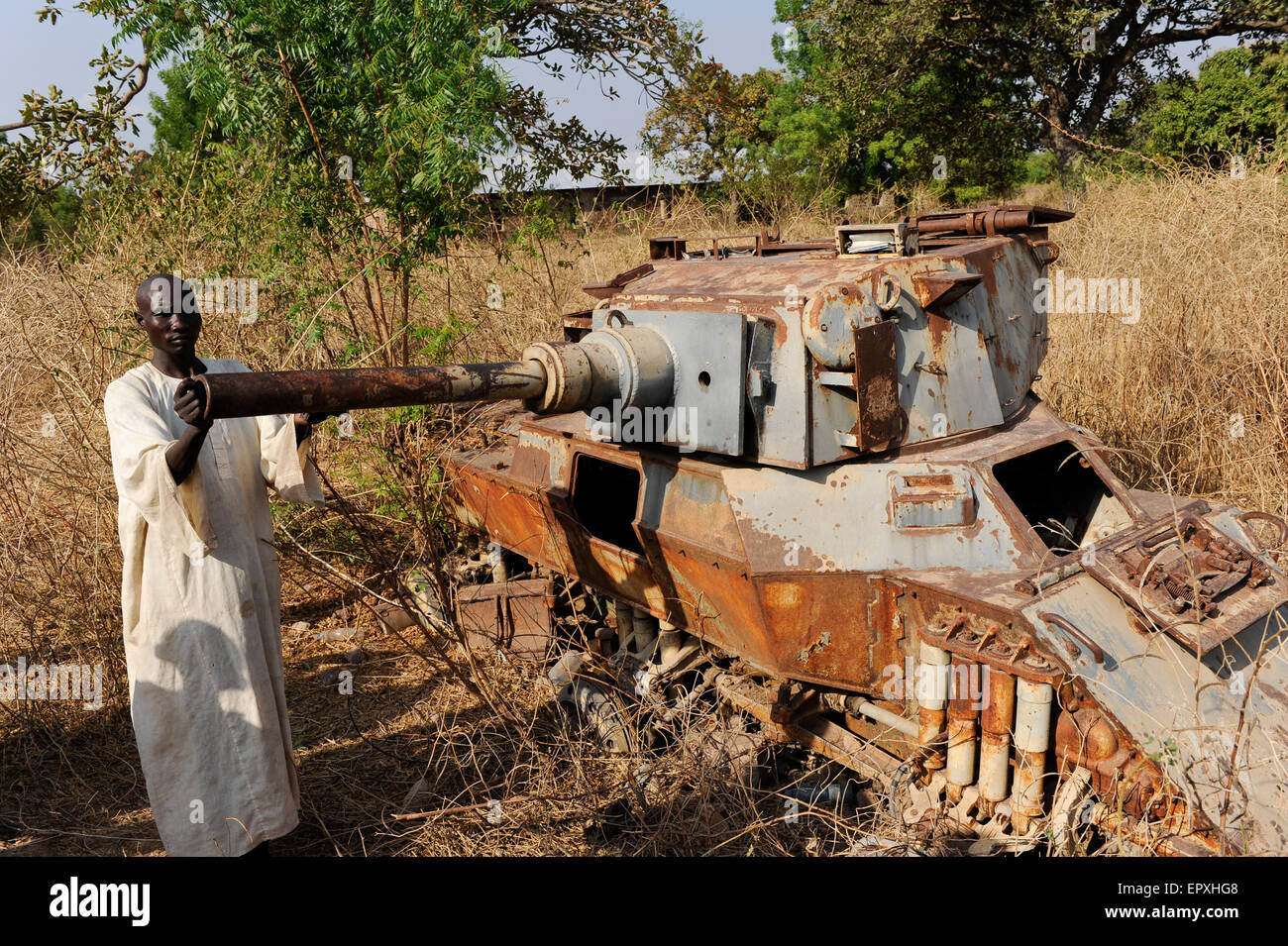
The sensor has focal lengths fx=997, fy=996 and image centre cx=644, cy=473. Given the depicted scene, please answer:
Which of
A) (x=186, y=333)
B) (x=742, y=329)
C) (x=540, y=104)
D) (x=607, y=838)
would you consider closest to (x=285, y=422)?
(x=186, y=333)

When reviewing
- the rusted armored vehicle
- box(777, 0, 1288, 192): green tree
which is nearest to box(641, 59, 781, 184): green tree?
box(777, 0, 1288, 192): green tree

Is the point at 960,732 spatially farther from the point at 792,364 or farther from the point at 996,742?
the point at 792,364

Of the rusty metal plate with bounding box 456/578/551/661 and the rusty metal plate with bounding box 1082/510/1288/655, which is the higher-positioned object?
the rusty metal plate with bounding box 1082/510/1288/655

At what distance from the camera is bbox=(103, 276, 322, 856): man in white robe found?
3455 mm

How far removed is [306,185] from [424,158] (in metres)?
1.00

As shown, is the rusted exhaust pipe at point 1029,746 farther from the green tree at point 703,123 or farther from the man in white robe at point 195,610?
the green tree at point 703,123

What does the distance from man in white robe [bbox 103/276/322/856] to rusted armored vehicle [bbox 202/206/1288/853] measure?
2.05 feet

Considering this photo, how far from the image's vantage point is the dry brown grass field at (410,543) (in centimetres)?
439

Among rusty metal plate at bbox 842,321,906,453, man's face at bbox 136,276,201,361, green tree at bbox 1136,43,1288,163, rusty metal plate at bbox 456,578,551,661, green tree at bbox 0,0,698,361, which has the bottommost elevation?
rusty metal plate at bbox 456,578,551,661

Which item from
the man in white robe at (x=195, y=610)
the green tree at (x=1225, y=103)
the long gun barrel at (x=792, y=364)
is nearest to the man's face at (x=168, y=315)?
the man in white robe at (x=195, y=610)

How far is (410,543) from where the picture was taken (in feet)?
21.6

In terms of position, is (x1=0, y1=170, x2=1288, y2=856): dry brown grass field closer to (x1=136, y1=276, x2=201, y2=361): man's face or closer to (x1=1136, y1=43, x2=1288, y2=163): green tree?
(x1=136, y1=276, x2=201, y2=361): man's face

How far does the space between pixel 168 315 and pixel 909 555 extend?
2959mm

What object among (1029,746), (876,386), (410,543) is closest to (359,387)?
(876,386)
